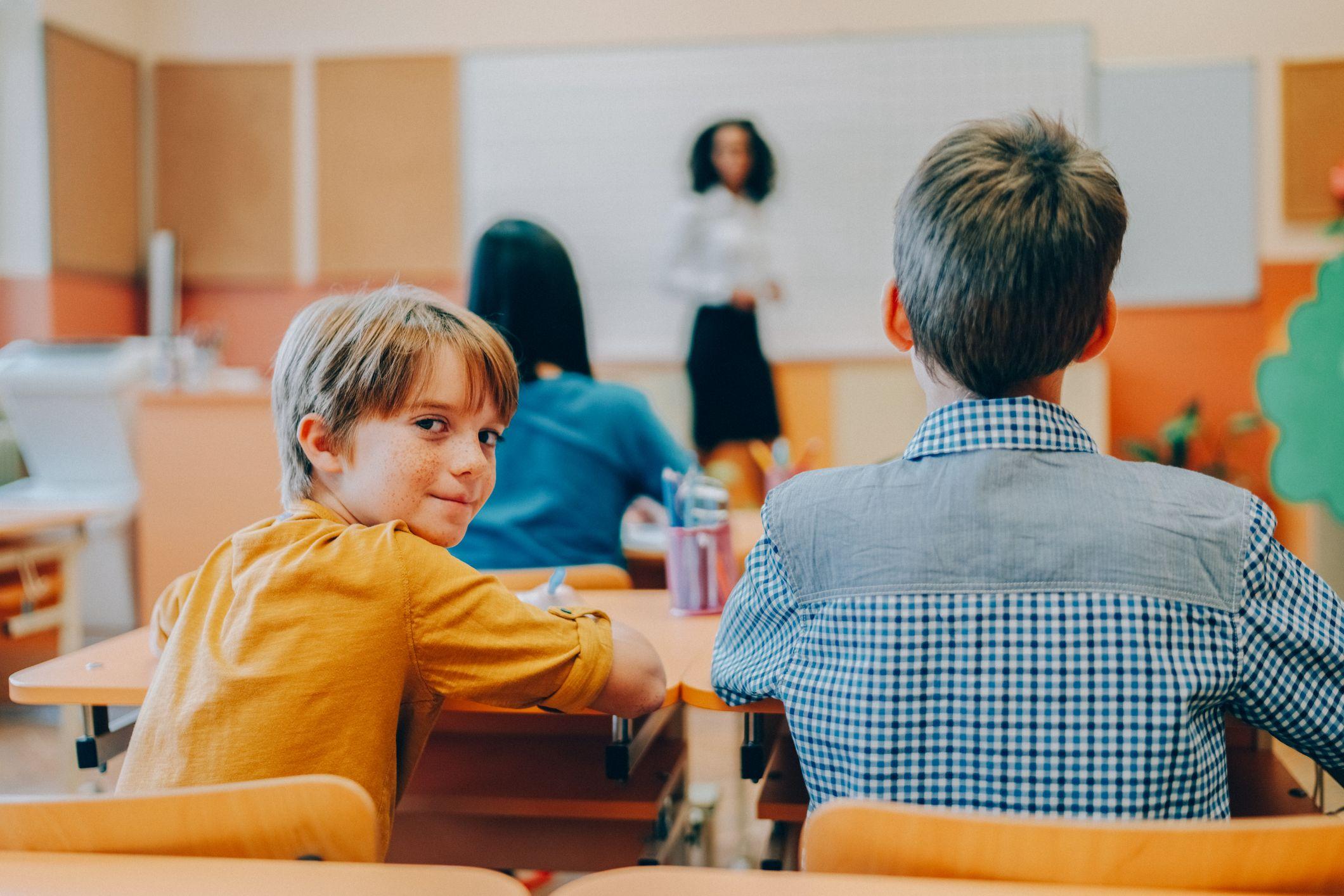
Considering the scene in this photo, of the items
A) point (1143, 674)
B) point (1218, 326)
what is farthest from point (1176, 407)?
point (1143, 674)

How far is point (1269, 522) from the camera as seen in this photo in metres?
0.84

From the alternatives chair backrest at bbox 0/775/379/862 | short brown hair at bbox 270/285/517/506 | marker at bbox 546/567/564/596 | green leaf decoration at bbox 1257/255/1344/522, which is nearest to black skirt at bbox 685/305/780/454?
green leaf decoration at bbox 1257/255/1344/522

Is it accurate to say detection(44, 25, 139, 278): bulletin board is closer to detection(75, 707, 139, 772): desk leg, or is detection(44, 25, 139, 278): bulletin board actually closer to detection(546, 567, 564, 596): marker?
detection(75, 707, 139, 772): desk leg

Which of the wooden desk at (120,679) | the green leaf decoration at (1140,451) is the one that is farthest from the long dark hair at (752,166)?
the wooden desk at (120,679)

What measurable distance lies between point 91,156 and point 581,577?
13.0 feet

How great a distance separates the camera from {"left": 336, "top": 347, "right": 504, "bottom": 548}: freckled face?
3.49 feet

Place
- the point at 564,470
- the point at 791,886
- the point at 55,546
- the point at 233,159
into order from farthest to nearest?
the point at 233,159 < the point at 55,546 < the point at 564,470 < the point at 791,886

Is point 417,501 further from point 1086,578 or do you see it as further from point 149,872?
point 1086,578

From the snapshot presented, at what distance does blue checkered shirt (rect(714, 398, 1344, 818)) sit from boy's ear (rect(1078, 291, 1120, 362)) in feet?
0.28

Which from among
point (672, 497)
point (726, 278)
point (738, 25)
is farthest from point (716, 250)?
point (672, 497)

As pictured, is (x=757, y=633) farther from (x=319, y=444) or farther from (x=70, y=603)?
(x=70, y=603)

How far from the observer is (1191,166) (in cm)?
432

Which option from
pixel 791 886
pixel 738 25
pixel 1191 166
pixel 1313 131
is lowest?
pixel 791 886

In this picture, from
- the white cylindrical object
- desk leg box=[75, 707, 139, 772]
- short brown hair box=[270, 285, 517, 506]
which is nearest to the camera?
short brown hair box=[270, 285, 517, 506]
